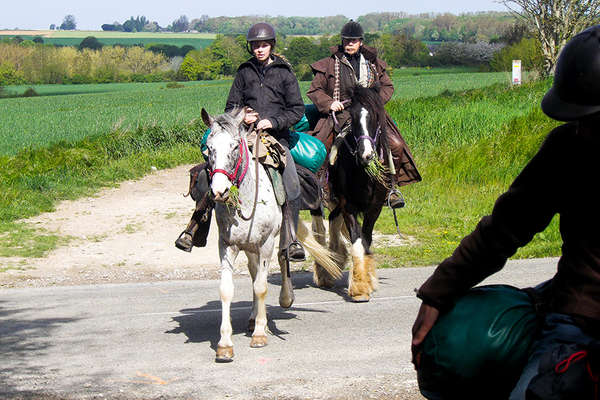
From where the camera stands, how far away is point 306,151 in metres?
9.36

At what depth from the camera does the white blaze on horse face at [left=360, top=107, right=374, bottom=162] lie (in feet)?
31.6

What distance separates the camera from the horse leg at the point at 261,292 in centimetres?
782

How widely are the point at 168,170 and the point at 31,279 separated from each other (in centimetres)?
1137

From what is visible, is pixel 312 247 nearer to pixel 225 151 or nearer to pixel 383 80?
pixel 225 151

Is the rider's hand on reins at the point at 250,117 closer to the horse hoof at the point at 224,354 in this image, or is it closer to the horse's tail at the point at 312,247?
the horse's tail at the point at 312,247

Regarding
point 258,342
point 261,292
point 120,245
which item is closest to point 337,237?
point 261,292

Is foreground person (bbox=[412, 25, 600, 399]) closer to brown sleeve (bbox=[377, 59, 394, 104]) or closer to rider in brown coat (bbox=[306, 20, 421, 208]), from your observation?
rider in brown coat (bbox=[306, 20, 421, 208])

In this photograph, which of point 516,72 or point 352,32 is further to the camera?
point 516,72

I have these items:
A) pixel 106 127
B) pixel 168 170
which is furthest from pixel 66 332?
pixel 106 127

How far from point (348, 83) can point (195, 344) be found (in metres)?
Result: 4.65

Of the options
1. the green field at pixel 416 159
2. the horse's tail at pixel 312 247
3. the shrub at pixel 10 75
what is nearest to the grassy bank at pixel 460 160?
the green field at pixel 416 159

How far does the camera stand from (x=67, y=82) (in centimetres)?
9212

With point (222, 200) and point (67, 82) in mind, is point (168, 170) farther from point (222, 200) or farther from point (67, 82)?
point (67, 82)

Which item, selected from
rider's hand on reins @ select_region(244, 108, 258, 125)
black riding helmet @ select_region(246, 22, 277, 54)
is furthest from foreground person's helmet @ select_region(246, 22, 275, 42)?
rider's hand on reins @ select_region(244, 108, 258, 125)
